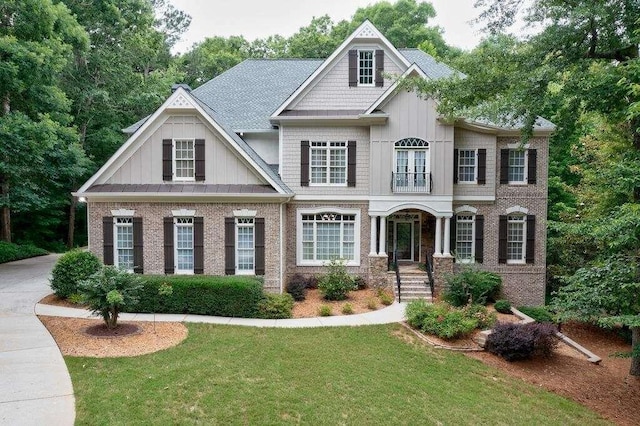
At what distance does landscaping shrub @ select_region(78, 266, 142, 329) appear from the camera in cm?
969

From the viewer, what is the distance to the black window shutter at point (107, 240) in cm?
1429

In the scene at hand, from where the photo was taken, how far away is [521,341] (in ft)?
33.6

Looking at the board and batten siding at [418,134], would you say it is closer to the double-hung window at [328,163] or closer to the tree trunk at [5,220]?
the double-hung window at [328,163]

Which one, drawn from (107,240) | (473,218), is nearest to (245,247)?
(107,240)

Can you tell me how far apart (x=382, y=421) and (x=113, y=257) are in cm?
1148

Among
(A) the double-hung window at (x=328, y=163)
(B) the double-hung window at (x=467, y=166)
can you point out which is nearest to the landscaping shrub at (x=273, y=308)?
(A) the double-hung window at (x=328, y=163)

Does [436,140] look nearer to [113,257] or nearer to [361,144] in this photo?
[361,144]

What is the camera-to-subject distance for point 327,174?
53.2ft

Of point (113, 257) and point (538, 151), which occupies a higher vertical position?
point (538, 151)

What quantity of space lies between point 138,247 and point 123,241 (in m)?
0.65

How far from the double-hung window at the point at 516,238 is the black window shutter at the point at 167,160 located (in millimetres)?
13411

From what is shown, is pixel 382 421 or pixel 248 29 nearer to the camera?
pixel 382 421

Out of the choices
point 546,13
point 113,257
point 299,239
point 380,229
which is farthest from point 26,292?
point 546,13

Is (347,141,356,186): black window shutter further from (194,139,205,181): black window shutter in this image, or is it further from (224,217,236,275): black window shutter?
(194,139,205,181): black window shutter
